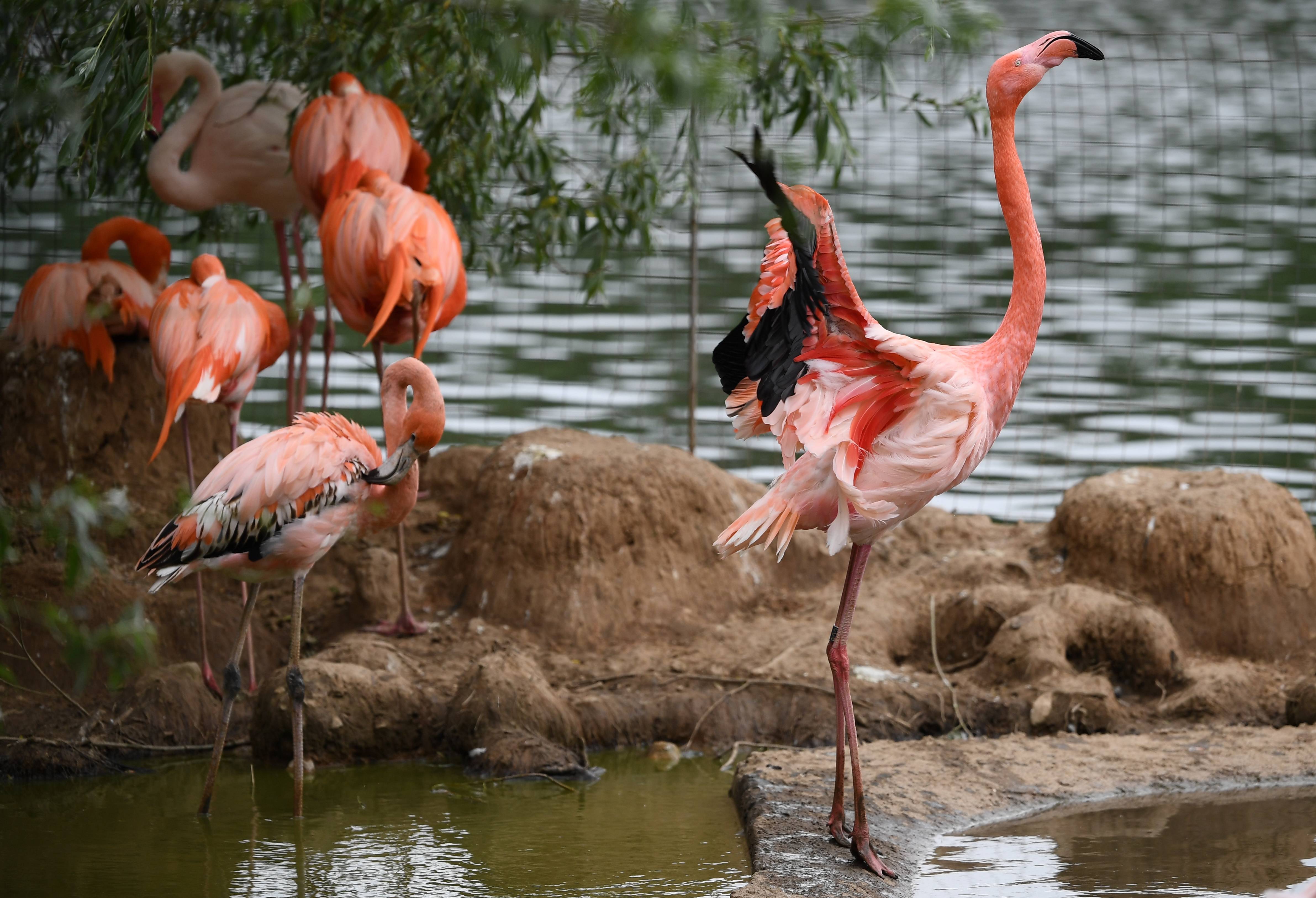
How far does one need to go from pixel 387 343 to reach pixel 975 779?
10.8ft

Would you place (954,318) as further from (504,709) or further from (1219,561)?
(504,709)

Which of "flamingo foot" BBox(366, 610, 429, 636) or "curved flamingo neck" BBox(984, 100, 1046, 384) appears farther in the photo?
"flamingo foot" BBox(366, 610, 429, 636)

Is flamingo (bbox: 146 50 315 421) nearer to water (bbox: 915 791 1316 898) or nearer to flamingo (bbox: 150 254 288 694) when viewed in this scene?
flamingo (bbox: 150 254 288 694)

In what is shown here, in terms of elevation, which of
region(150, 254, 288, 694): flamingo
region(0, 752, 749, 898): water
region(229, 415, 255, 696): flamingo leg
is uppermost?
region(150, 254, 288, 694): flamingo

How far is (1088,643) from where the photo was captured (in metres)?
5.96

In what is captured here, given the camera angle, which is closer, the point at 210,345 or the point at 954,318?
the point at 210,345

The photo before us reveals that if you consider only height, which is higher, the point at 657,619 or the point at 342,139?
the point at 342,139

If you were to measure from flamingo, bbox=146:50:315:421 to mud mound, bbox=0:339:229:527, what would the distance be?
0.68 m

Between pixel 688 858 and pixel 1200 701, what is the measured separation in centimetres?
252

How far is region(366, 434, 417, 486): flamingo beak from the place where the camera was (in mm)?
4805

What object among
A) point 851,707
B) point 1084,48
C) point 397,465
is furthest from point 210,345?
point 1084,48

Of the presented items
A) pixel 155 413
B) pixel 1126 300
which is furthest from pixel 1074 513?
pixel 1126 300

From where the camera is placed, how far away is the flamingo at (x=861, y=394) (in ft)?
12.6

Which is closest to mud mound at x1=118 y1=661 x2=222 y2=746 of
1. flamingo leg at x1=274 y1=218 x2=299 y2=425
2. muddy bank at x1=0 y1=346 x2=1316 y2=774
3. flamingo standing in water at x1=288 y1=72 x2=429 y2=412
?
muddy bank at x1=0 y1=346 x2=1316 y2=774
